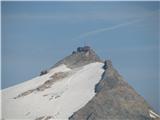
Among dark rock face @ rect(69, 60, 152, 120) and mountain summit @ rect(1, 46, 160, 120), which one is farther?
mountain summit @ rect(1, 46, 160, 120)

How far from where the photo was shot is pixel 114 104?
597ft

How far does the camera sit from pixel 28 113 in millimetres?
188250

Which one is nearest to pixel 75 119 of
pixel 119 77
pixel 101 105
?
pixel 101 105

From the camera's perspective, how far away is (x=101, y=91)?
7407 inches

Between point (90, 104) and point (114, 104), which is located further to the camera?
point (90, 104)

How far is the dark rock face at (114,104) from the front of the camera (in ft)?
587

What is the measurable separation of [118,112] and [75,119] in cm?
1016

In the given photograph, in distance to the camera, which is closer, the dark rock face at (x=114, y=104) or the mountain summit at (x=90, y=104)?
the dark rock face at (x=114, y=104)

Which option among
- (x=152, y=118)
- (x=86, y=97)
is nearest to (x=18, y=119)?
(x=86, y=97)

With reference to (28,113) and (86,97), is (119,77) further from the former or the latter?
(28,113)

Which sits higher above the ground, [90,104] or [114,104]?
[114,104]

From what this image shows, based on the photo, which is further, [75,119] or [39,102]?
[39,102]

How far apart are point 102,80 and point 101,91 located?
A: 6752mm

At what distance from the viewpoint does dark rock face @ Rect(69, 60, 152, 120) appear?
7041 inches
